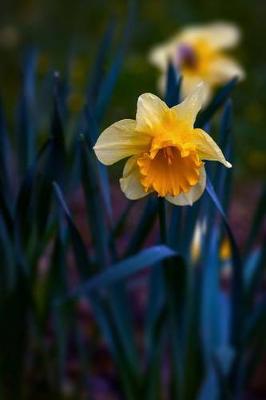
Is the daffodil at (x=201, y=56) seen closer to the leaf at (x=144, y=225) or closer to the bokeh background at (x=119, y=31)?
the bokeh background at (x=119, y=31)

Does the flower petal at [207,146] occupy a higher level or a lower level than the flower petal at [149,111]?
lower

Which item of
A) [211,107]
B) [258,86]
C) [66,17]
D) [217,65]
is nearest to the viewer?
[211,107]

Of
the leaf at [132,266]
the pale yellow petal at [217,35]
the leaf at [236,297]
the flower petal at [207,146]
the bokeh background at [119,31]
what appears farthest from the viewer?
the bokeh background at [119,31]

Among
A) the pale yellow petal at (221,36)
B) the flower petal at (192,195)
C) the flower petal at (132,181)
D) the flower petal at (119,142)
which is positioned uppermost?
the pale yellow petal at (221,36)

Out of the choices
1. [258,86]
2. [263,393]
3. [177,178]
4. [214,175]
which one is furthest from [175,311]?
[258,86]

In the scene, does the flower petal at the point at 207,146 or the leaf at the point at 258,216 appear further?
the leaf at the point at 258,216

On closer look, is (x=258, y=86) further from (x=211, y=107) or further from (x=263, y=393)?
(x=211, y=107)

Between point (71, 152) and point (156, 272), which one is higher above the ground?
point (71, 152)

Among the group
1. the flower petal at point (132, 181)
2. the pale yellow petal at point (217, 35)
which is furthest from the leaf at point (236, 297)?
the pale yellow petal at point (217, 35)
